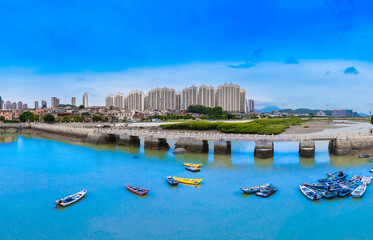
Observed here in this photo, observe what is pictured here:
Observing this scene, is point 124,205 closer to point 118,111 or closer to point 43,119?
point 43,119

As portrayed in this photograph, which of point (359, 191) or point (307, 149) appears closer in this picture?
point (359, 191)

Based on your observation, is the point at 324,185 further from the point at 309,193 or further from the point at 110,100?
the point at 110,100

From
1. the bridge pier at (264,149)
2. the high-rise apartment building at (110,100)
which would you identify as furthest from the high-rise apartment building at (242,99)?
the bridge pier at (264,149)

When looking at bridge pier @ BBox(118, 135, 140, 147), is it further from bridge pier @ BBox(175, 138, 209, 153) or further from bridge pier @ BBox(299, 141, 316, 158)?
bridge pier @ BBox(299, 141, 316, 158)

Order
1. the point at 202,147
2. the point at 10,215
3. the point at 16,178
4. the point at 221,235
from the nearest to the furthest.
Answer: the point at 221,235 < the point at 10,215 < the point at 16,178 < the point at 202,147

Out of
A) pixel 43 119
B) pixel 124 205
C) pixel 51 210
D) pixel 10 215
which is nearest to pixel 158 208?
pixel 124 205

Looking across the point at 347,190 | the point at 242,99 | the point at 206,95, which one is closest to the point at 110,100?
the point at 206,95
